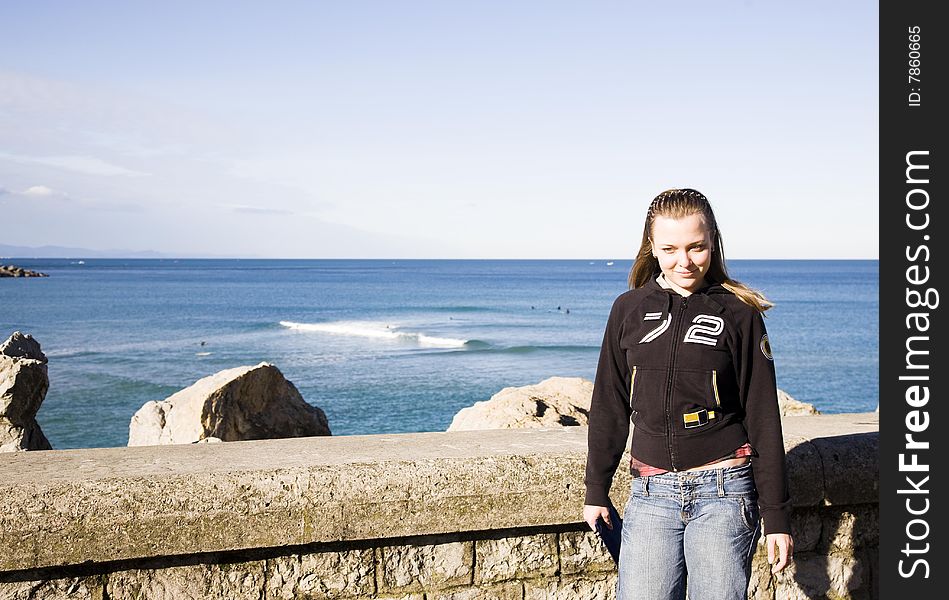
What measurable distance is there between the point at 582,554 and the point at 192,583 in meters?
1.24

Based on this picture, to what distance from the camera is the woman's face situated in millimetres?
2475

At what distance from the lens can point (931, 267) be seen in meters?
2.57

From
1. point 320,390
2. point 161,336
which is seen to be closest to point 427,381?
point 320,390

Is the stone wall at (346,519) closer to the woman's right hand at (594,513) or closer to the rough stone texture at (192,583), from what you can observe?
the rough stone texture at (192,583)

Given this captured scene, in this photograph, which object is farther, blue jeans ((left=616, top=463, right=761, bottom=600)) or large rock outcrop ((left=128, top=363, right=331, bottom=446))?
large rock outcrop ((left=128, top=363, right=331, bottom=446))

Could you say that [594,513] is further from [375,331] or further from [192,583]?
[375,331]

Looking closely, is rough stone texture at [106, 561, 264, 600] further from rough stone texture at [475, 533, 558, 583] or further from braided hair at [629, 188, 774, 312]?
braided hair at [629, 188, 774, 312]

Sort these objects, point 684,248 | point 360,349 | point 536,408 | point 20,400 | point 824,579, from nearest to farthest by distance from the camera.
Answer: point 684,248
point 824,579
point 20,400
point 536,408
point 360,349

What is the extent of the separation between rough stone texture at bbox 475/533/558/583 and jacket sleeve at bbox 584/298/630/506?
1.24 feet

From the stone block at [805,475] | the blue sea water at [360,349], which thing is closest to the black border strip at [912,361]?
the stone block at [805,475]

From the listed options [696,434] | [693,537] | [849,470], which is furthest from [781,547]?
[849,470]

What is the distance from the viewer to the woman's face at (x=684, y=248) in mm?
2475

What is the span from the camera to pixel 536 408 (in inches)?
235

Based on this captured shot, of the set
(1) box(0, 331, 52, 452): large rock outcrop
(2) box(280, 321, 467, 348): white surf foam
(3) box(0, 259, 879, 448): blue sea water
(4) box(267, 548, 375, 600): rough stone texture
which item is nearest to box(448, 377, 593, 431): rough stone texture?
(1) box(0, 331, 52, 452): large rock outcrop
